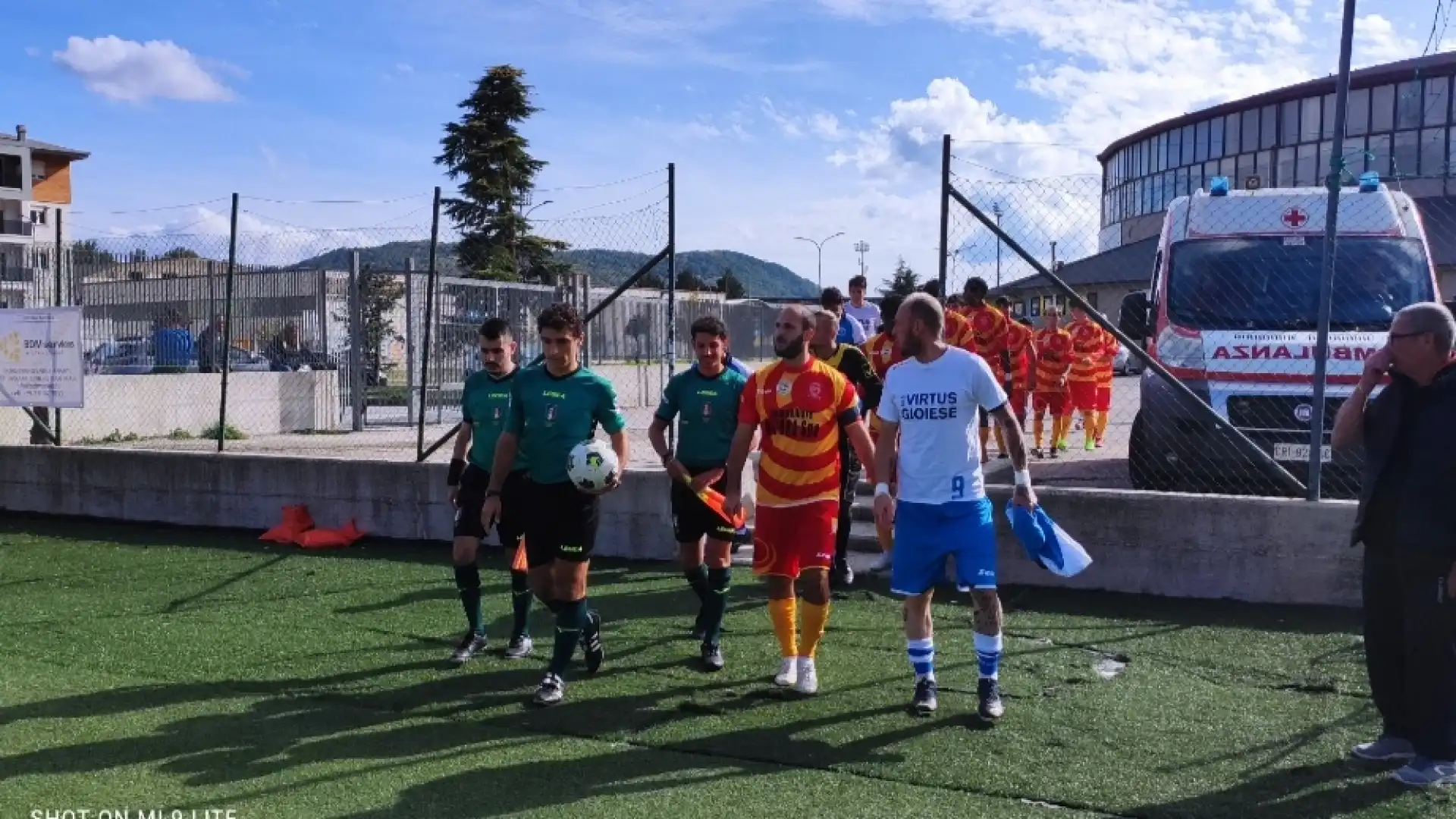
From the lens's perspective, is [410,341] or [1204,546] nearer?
[1204,546]

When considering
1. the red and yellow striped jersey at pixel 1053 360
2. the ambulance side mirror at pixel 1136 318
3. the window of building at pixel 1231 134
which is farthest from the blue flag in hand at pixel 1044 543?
the window of building at pixel 1231 134

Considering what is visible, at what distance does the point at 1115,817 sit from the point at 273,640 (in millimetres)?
5028

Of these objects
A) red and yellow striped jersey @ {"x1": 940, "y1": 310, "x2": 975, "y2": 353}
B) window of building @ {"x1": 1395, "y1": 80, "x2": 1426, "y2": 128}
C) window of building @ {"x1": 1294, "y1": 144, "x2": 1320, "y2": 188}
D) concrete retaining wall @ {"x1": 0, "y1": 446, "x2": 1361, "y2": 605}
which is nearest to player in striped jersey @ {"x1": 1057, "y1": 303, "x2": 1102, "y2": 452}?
red and yellow striped jersey @ {"x1": 940, "y1": 310, "x2": 975, "y2": 353}

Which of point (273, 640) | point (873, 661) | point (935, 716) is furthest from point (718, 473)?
point (273, 640)

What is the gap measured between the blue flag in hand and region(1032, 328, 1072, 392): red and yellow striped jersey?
28.4ft

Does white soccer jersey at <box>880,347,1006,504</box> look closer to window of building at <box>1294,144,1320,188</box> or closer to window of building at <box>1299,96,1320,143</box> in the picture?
window of building at <box>1294,144,1320,188</box>

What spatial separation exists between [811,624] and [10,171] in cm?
8210

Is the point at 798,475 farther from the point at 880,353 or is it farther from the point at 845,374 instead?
the point at 880,353

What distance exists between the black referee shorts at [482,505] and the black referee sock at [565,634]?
22.1 inches

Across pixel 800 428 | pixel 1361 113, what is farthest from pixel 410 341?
pixel 1361 113

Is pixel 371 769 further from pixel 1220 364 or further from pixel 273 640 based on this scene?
pixel 1220 364

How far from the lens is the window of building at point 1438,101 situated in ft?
171

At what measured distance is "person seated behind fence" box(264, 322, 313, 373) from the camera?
63.3 ft

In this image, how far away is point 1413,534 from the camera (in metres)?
4.90
